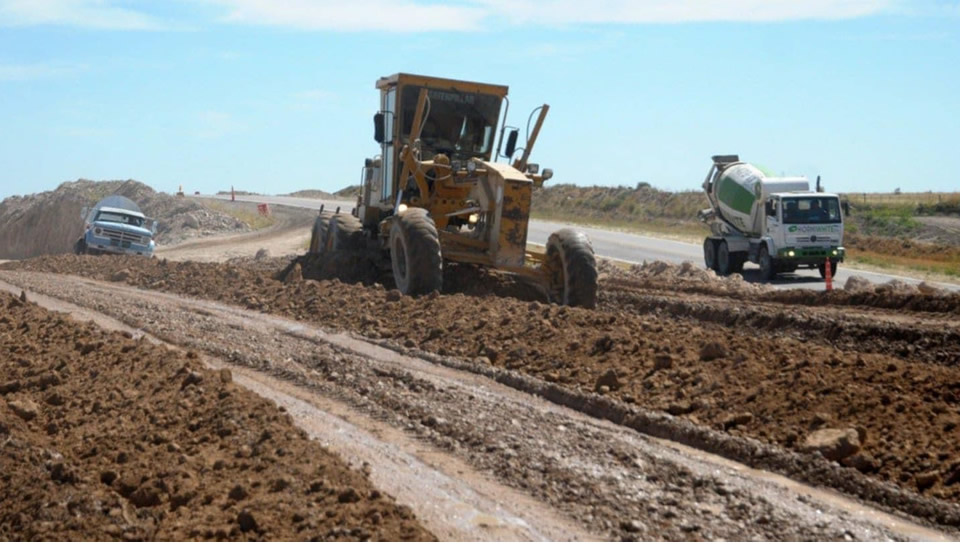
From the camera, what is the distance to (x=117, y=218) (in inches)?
1369

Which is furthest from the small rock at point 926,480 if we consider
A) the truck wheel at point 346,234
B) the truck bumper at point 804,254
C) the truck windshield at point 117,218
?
the truck windshield at point 117,218

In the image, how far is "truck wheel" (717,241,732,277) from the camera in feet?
104

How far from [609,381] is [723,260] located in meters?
21.2

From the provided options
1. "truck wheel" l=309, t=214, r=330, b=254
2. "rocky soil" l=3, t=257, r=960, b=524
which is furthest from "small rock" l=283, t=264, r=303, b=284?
"truck wheel" l=309, t=214, r=330, b=254

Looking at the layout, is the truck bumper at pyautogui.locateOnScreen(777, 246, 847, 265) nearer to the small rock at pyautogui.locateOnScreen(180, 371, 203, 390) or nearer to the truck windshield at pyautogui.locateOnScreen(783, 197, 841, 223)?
the truck windshield at pyautogui.locateOnScreen(783, 197, 841, 223)

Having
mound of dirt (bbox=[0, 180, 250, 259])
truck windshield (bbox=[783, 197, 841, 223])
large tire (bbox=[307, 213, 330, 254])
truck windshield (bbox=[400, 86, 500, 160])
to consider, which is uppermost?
truck windshield (bbox=[400, 86, 500, 160])

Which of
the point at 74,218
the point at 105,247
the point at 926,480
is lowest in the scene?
the point at 74,218

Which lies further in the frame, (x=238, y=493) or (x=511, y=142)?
(x=511, y=142)

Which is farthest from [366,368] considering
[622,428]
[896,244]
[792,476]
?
[896,244]

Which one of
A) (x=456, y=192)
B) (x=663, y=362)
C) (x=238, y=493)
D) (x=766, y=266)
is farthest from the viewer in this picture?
(x=766, y=266)

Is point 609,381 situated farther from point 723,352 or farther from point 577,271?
point 577,271

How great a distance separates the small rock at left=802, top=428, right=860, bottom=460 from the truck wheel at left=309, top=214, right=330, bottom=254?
14.7m

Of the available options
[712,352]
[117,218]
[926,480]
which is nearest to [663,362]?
[712,352]

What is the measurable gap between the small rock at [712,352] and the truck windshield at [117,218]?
2572cm
